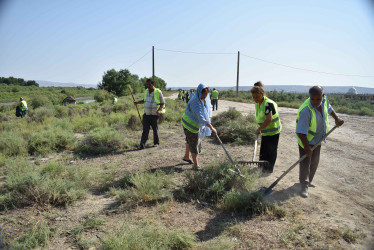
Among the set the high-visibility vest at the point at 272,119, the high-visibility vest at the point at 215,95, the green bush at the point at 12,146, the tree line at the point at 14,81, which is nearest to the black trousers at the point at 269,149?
the high-visibility vest at the point at 272,119

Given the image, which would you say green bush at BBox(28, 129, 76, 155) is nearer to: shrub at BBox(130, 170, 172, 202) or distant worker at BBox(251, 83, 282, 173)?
shrub at BBox(130, 170, 172, 202)

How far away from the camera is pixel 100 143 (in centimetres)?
646

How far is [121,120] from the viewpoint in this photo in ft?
33.2

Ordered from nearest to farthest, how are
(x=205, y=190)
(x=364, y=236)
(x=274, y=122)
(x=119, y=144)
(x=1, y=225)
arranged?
(x=364, y=236) → (x=1, y=225) → (x=205, y=190) → (x=274, y=122) → (x=119, y=144)

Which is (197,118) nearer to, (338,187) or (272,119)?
(272,119)

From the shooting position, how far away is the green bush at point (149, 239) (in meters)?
2.40

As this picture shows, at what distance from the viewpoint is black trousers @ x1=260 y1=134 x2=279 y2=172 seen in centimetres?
439

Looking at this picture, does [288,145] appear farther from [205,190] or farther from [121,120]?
[121,120]

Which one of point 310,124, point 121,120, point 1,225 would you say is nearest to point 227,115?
point 121,120

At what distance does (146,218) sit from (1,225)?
70.0 inches

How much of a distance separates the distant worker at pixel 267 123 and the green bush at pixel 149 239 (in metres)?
2.43

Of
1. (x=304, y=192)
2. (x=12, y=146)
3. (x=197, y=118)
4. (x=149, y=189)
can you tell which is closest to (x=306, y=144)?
(x=304, y=192)

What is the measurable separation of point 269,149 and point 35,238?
12.4 feet

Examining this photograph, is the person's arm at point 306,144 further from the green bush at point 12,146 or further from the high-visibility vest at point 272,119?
the green bush at point 12,146
